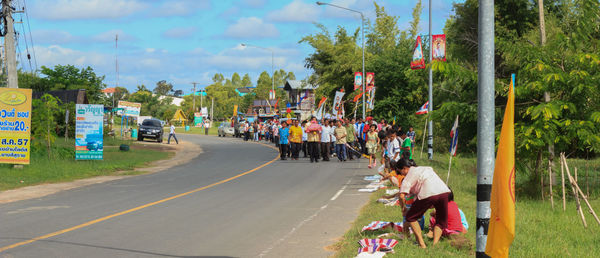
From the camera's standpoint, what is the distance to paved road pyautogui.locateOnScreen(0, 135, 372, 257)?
27.5ft

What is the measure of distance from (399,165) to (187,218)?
421 cm

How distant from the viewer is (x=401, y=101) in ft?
140

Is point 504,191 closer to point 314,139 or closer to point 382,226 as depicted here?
point 382,226

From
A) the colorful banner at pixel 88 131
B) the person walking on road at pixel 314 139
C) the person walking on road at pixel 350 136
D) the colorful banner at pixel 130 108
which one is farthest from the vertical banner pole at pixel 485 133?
the colorful banner at pixel 130 108

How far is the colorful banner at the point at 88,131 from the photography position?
22375mm

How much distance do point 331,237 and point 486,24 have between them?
472 cm

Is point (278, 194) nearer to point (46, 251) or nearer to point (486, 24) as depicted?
point (46, 251)

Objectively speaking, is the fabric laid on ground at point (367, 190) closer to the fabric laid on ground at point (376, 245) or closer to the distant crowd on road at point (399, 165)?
the distant crowd on road at point (399, 165)

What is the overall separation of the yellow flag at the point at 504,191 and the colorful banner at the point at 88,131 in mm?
19064

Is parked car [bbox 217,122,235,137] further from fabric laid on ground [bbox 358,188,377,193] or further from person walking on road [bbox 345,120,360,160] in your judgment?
fabric laid on ground [bbox 358,188,377,193]

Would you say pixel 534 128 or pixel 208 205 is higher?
pixel 534 128

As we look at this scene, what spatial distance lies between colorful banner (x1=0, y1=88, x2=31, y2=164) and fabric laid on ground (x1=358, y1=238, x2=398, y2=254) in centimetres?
1515

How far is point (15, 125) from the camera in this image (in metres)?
19.8

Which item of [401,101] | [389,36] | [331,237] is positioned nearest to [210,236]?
[331,237]
